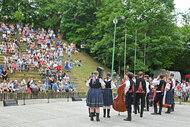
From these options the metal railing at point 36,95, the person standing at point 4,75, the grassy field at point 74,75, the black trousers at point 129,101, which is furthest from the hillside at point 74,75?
the black trousers at point 129,101

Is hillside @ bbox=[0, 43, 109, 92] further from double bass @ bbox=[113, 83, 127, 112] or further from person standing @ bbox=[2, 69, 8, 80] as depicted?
double bass @ bbox=[113, 83, 127, 112]

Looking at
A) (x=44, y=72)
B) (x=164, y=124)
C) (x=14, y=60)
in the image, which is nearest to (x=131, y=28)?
(x=44, y=72)

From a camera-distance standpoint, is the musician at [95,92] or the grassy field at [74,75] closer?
the musician at [95,92]

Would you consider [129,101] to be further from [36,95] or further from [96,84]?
[36,95]

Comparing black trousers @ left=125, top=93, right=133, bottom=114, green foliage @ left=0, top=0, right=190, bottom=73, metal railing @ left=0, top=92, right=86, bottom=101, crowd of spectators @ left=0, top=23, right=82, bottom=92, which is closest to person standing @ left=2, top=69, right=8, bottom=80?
crowd of spectators @ left=0, top=23, right=82, bottom=92

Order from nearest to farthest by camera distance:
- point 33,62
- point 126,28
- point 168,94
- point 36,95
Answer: point 168,94 < point 36,95 < point 33,62 < point 126,28

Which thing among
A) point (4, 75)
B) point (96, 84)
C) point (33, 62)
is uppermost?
point (33, 62)

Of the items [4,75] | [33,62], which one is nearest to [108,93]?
[4,75]

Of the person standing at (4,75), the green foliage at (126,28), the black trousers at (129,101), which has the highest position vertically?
the green foliage at (126,28)

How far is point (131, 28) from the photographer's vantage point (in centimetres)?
3148

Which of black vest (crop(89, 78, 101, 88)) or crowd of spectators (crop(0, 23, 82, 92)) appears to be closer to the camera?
black vest (crop(89, 78, 101, 88))

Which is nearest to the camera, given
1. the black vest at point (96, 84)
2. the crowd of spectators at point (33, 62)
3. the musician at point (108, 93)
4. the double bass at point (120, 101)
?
the black vest at point (96, 84)

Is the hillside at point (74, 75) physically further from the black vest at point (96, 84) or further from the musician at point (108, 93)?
the black vest at point (96, 84)

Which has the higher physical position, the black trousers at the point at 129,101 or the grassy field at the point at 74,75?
the grassy field at the point at 74,75
